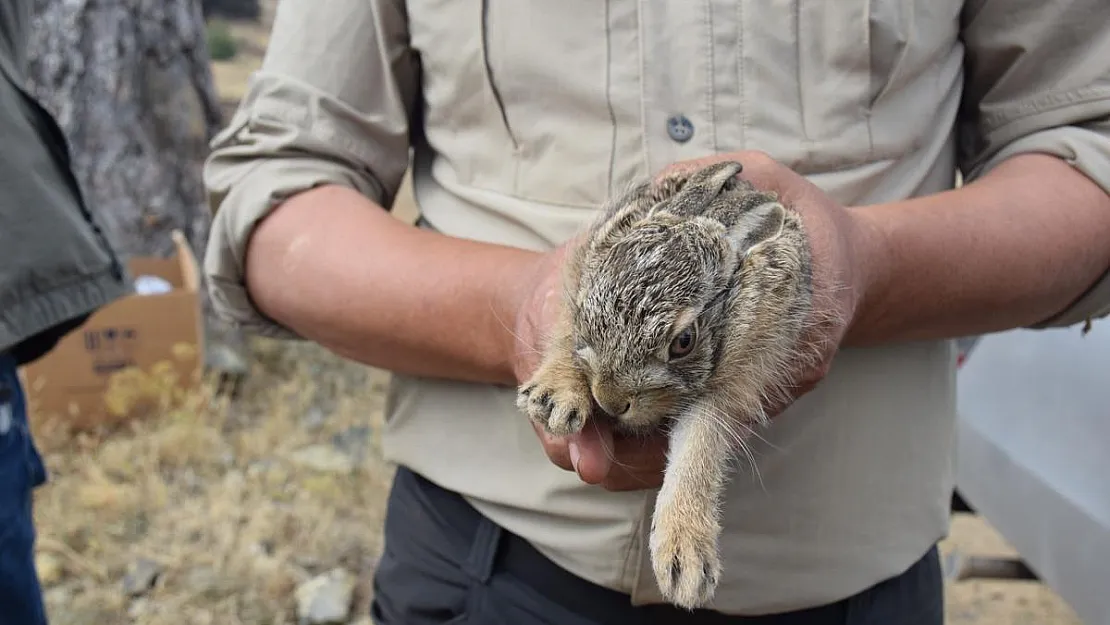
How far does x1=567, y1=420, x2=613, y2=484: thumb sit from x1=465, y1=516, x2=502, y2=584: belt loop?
18.6 inches

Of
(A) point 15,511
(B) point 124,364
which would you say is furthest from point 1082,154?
(B) point 124,364

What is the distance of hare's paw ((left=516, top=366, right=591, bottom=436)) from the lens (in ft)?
4.14

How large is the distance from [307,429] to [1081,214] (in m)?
4.59

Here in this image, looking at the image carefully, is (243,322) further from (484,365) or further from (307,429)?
(307,429)

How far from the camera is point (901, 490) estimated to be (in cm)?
167

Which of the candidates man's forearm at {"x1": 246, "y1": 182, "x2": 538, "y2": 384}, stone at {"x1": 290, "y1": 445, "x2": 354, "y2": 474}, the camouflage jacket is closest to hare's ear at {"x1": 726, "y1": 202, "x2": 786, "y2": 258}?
man's forearm at {"x1": 246, "y1": 182, "x2": 538, "y2": 384}

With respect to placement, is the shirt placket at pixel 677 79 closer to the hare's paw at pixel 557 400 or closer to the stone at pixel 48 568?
the hare's paw at pixel 557 400

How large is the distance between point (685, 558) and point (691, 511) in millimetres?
71

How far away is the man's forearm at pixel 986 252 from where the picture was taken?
152 centimetres

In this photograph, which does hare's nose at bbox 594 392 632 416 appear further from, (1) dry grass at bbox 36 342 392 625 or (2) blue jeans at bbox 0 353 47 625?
(1) dry grass at bbox 36 342 392 625

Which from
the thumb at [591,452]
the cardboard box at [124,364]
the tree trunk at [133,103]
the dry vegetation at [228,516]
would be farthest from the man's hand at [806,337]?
the tree trunk at [133,103]

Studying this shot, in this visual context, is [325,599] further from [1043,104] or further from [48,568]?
[1043,104]

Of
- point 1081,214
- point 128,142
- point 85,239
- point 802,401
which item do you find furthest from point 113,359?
point 1081,214

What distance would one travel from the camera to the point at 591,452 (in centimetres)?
127
